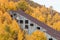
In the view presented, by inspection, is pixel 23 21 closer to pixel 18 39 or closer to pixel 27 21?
pixel 27 21

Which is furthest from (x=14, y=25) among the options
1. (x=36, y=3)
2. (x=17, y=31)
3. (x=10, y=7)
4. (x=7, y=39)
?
(x=36, y=3)

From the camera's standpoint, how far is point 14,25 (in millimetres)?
33000

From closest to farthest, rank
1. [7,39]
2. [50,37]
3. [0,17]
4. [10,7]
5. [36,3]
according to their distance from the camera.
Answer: [7,39]
[50,37]
[0,17]
[10,7]
[36,3]

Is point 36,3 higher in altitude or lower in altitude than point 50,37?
lower

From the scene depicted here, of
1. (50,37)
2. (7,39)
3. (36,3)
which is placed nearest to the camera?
(7,39)

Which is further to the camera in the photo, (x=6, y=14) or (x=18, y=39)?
(x=6, y=14)

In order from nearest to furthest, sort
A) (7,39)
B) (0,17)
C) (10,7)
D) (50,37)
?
(7,39) → (50,37) → (0,17) → (10,7)

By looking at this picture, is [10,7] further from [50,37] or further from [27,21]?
[50,37]

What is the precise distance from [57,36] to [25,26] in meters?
4.75

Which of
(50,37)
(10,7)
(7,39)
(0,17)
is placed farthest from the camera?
(10,7)

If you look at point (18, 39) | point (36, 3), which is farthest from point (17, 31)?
point (36, 3)

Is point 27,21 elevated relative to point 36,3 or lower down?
elevated

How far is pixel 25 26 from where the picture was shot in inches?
1422

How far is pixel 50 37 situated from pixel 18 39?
11.9 ft
